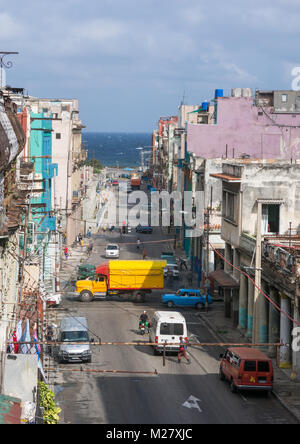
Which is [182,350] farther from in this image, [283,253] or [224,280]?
[224,280]

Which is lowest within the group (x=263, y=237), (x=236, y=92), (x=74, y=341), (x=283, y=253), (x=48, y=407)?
(x=48, y=407)

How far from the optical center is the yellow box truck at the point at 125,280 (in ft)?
187

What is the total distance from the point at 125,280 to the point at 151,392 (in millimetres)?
22608

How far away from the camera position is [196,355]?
42.9 metres

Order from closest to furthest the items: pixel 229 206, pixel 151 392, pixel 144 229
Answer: pixel 151 392 < pixel 229 206 < pixel 144 229

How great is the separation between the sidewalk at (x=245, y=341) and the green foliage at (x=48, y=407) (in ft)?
29.5

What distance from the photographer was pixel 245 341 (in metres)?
45.7

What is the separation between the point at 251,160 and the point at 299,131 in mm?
8512

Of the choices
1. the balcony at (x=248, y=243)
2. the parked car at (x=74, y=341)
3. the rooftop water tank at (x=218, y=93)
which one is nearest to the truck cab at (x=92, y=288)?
the balcony at (x=248, y=243)

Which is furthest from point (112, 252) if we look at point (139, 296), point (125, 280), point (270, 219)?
point (270, 219)

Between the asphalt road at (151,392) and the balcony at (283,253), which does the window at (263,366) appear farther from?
the balcony at (283,253)

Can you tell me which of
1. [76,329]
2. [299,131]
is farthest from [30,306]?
[299,131]

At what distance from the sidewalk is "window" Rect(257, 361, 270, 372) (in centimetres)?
121

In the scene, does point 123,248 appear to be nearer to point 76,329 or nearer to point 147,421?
point 76,329
